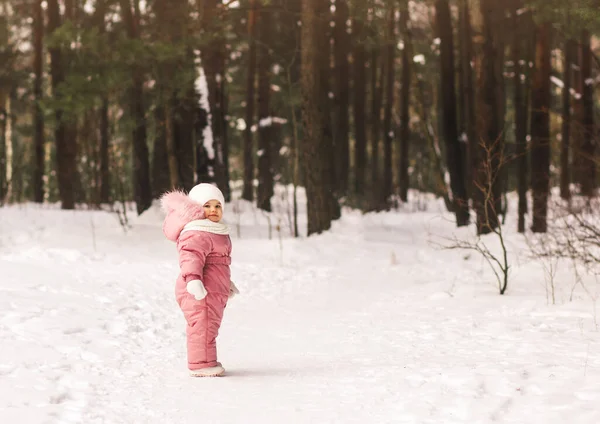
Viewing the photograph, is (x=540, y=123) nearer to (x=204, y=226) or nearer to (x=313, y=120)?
(x=313, y=120)

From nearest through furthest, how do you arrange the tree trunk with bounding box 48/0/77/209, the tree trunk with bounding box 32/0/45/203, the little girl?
the little girl → the tree trunk with bounding box 48/0/77/209 → the tree trunk with bounding box 32/0/45/203

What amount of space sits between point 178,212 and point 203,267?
475 mm

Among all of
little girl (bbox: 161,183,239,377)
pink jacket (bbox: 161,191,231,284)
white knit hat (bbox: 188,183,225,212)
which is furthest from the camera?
white knit hat (bbox: 188,183,225,212)

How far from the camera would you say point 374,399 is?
4762mm

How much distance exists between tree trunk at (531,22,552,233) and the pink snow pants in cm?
1149

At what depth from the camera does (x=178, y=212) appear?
561 centimetres

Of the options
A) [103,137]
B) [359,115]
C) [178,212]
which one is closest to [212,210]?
[178,212]

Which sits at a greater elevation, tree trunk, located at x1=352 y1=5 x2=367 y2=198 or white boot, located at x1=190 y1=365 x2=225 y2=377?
tree trunk, located at x1=352 y1=5 x2=367 y2=198

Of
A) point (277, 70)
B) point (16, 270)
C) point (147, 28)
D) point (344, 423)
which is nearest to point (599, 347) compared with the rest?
point (344, 423)

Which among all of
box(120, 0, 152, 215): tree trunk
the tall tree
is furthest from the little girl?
the tall tree

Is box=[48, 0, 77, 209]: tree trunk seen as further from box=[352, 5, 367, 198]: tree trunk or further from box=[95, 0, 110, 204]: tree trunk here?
box=[352, 5, 367, 198]: tree trunk

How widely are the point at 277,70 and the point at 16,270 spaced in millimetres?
18694

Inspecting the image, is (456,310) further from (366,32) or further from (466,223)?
(366,32)

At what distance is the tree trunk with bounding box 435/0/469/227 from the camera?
1739cm
